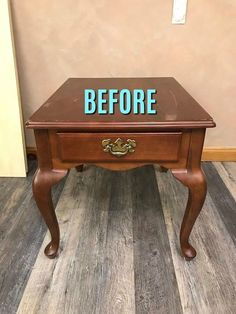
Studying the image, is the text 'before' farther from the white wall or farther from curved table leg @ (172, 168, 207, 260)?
the white wall

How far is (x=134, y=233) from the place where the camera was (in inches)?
49.1

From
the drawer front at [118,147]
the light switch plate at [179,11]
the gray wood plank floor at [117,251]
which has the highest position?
the light switch plate at [179,11]

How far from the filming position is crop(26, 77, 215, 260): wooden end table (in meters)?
0.84

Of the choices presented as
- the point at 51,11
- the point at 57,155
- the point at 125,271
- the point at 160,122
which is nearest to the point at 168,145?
the point at 160,122

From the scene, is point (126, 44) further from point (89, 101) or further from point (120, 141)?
point (120, 141)

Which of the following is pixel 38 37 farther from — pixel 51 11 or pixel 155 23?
pixel 155 23

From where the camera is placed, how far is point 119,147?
0.88 metres

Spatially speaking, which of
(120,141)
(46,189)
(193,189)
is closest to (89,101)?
(120,141)

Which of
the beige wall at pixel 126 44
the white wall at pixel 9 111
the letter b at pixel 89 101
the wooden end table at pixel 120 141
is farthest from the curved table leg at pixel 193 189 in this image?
the white wall at pixel 9 111

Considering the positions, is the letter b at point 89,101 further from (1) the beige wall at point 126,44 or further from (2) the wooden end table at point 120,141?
(1) the beige wall at point 126,44

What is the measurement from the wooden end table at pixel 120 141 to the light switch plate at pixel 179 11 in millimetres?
790

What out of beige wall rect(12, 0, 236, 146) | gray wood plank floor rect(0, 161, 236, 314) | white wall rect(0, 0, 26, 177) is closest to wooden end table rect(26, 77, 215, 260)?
gray wood plank floor rect(0, 161, 236, 314)

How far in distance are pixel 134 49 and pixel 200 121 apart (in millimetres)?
939

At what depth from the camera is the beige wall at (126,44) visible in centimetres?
152
